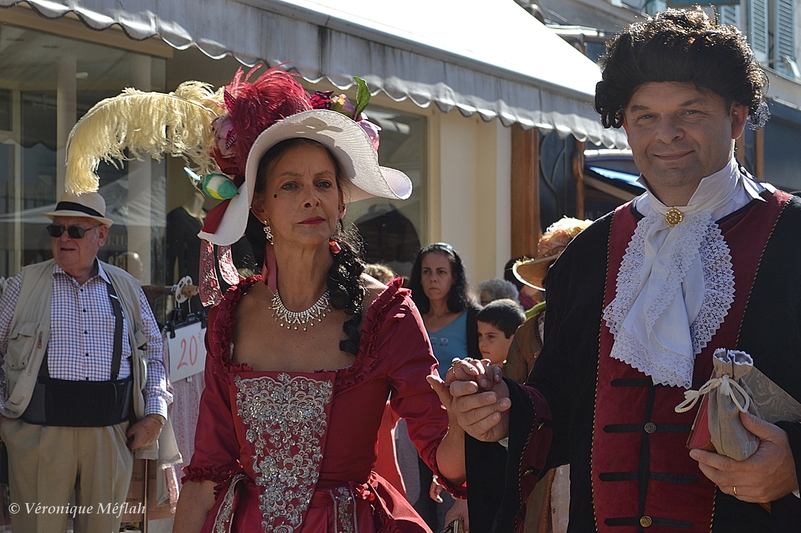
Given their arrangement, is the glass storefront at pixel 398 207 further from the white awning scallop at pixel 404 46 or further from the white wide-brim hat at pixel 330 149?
the white wide-brim hat at pixel 330 149

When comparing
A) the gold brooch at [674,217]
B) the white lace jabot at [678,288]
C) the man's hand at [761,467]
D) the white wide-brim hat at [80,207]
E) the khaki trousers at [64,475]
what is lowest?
the khaki trousers at [64,475]

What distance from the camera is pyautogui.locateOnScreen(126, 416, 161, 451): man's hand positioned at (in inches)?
192

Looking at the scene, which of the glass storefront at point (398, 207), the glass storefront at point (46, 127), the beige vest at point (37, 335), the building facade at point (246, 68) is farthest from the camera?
the glass storefront at point (398, 207)

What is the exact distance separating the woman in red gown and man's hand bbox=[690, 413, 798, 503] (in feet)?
2.67

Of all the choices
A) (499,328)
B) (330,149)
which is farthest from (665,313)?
(499,328)

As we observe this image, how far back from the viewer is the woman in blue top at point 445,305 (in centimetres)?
554

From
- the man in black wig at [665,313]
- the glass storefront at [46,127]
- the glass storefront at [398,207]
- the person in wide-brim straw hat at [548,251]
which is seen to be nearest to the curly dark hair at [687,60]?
the man in black wig at [665,313]

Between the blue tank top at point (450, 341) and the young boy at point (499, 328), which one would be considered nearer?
the young boy at point (499, 328)

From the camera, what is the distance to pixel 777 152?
13.9m

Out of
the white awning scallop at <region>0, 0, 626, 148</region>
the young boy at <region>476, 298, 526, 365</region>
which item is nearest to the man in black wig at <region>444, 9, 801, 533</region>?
the white awning scallop at <region>0, 0, 626, 148</region>

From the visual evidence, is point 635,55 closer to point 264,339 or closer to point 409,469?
point 264,339

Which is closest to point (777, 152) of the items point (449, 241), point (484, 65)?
point (449, 241)

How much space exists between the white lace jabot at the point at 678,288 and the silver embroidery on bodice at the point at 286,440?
2.93 feet

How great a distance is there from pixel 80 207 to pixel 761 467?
13.5ft
